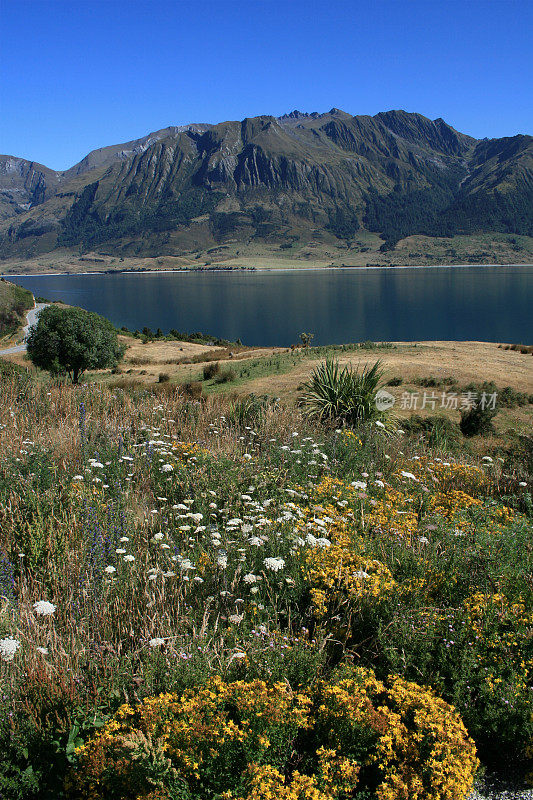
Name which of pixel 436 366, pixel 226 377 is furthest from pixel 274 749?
pixel 436 366

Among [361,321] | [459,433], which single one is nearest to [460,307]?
[361,321]

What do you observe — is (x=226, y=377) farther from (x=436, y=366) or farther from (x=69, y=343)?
(x=69, y=343)

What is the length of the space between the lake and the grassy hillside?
1495 cm

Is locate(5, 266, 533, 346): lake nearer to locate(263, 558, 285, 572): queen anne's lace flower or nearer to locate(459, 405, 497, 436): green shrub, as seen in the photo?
locate(459, 405, 497, 436): green shrub

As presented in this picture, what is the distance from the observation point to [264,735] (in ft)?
7.62

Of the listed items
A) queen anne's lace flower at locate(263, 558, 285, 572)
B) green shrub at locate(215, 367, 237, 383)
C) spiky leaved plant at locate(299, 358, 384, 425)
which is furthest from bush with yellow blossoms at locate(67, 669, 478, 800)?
green shrub at locate(215, 367, 237, 383)

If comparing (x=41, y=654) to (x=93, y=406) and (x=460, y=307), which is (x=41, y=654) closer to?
(x=93, y=406)

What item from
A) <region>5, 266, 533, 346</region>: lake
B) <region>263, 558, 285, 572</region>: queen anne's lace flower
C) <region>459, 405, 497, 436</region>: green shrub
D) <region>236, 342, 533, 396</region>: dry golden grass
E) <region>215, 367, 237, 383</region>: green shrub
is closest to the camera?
<region>263, 558, 285, 572</region>: queen anne's lace flower

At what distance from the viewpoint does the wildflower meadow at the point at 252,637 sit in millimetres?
2287

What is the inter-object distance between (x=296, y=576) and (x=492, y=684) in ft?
4.10

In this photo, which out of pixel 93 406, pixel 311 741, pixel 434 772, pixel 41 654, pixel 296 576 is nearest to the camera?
pixel 434 772

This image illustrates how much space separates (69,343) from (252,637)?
30872 mm

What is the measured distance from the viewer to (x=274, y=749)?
7.63 ft

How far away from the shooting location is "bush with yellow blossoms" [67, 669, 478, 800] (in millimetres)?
2176
